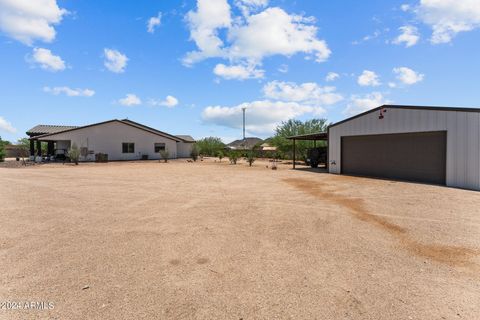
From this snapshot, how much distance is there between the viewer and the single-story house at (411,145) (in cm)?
1084

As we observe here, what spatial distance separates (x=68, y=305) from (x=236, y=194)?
6982 millimetres

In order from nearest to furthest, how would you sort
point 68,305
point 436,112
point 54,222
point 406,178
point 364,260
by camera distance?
point 68,305 → point 364,260 → point 54,222 → point 436,112 → point 406,178

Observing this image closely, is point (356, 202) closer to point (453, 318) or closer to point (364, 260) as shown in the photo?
point (364, 260)

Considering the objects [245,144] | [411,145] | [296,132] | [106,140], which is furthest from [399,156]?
[245,144]

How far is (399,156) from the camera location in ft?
45.2

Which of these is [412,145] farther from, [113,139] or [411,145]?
[113,139]

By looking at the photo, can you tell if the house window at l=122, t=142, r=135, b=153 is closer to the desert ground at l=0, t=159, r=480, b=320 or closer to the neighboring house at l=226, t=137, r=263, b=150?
the neighboring house at l=226, t=137, r=263, b=150

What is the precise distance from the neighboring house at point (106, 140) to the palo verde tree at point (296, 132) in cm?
1524

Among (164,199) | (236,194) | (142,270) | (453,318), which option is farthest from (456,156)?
(142,270)

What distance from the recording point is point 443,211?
706 cm

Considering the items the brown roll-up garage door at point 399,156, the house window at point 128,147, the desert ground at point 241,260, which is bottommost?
the desert ground at point 241,260

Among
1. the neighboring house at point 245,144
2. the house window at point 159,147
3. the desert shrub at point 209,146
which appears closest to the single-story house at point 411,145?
the house window at point 159,147

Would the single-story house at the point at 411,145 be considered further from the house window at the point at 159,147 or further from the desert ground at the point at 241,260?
the house window at the point at 159,147

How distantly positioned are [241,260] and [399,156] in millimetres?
12908
